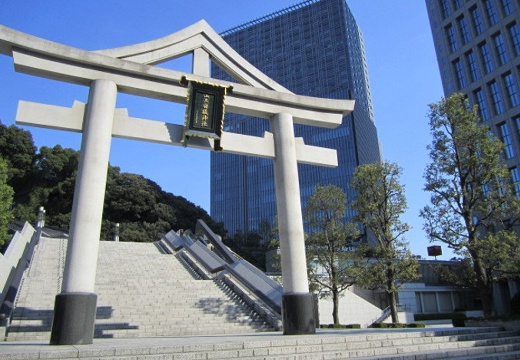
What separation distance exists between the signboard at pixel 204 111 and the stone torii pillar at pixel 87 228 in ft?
5.97

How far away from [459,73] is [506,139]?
9227 mm

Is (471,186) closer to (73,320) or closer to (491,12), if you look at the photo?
(73,320)

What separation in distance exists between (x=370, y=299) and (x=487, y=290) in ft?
45.1

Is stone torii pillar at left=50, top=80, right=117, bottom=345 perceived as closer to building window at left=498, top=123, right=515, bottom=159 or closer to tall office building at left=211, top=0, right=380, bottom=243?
building window at left=498, top=123, right=515, bottom=159

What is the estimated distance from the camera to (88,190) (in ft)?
27.7

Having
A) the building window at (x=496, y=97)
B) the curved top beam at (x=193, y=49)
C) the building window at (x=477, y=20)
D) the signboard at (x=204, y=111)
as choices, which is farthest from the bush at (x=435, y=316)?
the building window at (x=477, y=20)

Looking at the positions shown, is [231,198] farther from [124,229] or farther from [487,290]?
[487,290]

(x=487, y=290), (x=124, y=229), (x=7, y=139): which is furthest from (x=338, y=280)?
(x=7, y=139)

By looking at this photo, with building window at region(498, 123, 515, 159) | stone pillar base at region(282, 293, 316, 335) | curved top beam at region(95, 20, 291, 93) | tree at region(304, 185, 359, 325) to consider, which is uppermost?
building window at region(498, 123, 515, 159)

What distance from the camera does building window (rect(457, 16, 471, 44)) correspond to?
40000mm

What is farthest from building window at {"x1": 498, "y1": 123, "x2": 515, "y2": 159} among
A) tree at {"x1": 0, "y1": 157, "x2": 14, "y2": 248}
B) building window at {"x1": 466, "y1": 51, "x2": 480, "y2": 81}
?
tree at {"x1": 0, "y1": 157, "x2": 14, "y2": 248}

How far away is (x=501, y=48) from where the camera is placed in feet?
120

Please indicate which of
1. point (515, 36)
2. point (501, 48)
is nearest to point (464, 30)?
point (501, 48)

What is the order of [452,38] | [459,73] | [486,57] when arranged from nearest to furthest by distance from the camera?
[486,57]
[459,73]
[452,38]
